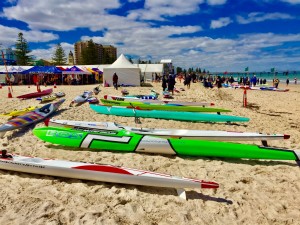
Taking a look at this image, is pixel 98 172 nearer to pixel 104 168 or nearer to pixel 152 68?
pixel 104 168

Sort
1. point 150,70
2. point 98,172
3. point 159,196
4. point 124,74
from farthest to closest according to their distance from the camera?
point 150,70 < point 124,74 < point 98,172 < point 159,196

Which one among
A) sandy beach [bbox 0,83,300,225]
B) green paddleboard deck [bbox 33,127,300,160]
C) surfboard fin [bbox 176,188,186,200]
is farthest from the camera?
green paddleboard deck [bbox 33,127,300,160]

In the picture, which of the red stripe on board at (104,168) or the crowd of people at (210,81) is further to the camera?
the crowd of people at (210,81)

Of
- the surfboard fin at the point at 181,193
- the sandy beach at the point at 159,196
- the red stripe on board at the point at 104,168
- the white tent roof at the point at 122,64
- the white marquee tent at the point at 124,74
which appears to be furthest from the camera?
the white tent roof at the point at 122,64

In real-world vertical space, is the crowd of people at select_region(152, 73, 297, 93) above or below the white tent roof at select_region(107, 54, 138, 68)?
below

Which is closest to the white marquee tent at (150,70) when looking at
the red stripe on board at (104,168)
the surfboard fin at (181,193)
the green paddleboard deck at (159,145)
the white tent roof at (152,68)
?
the white tent roof at (152,68)

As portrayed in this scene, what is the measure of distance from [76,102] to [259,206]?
29.8ft

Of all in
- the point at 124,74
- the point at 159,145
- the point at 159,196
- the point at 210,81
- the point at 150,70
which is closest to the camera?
the point at 159,196

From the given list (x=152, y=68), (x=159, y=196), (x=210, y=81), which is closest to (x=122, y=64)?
(x=210, y=81)

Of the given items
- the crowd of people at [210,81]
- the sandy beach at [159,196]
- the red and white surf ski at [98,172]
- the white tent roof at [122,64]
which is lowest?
the sandy beach at [159,196]

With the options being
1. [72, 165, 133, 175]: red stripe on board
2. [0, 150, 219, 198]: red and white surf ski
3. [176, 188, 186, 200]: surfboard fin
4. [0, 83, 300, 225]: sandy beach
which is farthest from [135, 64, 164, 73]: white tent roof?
[176, 188, 186, 200]: surfboard fin

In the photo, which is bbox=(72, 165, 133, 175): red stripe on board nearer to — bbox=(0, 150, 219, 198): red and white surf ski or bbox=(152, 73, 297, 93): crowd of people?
bbox=(0, 150, 219, 198): red and white surf ski

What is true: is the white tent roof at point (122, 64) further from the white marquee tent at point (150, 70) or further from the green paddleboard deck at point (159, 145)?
the green paddleboard deck at point (159, 145)

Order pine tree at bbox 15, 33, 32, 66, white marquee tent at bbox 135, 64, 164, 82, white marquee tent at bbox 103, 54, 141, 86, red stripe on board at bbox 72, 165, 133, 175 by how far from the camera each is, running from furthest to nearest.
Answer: pine tree at bbox 15, 33, 32, 66 < white marquee tent at bbox 135, 64, 164, 82 < white marquee tent at bbox 103, 54, 141, 86 < red stripe on board at bbox 72, 165, 133, 175
